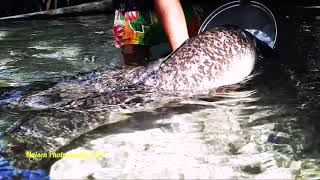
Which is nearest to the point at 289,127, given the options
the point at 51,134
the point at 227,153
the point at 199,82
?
the point at 227,153

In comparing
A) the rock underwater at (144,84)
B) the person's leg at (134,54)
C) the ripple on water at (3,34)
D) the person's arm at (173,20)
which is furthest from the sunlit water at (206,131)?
the ripple on water at (3,34)

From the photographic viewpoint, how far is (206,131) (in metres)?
2.42

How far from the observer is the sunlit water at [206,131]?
Answer: 79.2 inches

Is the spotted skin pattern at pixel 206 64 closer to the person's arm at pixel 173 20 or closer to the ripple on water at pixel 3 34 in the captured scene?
the person's arm at pixel 173 20

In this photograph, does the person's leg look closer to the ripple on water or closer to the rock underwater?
the rock underwater

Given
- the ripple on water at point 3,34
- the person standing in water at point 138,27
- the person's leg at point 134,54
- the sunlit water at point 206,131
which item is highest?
the person standing in water at point 138,27

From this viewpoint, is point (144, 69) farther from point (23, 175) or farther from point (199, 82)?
point (23, 175)

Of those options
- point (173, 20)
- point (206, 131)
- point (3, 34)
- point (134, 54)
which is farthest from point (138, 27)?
point (3, 34)

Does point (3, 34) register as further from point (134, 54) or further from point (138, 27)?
point (138, 27)

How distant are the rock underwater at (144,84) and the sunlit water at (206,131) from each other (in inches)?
3.2

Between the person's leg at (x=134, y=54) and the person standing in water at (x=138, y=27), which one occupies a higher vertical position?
the person standing in water at (x=138, y=27)

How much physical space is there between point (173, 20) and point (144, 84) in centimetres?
49

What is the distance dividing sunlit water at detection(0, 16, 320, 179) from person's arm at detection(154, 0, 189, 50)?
51 cm

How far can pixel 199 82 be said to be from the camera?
3084 mm
